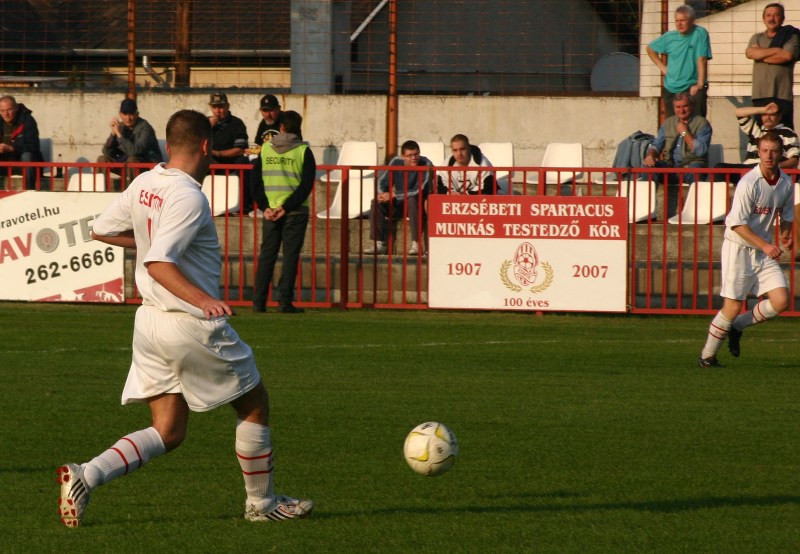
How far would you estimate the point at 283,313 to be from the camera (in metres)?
14.6

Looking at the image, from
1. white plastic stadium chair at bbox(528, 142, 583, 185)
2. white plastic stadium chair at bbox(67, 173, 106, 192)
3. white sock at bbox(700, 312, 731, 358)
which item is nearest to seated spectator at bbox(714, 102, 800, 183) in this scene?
white plastic stadium chair at bbox(528, 142, 583, 185)

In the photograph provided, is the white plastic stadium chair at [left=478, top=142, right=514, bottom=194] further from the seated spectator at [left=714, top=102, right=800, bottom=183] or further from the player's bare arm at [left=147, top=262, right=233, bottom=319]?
the player's bare arm at [left=147, top=262, right=233, bottom=319]

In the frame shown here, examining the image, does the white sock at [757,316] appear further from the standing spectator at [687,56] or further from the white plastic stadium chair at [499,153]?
the white plastic stadium chair at [499,153]

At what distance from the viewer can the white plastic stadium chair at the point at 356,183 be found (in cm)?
1617

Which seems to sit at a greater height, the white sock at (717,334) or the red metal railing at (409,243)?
the red metal railing at (409,243)

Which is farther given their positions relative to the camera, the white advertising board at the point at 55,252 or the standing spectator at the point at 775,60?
the standing spectator at the point at 775,60

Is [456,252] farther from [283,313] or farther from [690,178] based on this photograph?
[690,178]

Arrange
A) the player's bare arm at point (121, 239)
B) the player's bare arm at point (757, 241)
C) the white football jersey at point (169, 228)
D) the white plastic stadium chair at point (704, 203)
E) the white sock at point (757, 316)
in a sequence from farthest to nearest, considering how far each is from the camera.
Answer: the white plastic stadium chair at point (704, 203), the white sock at point (757, 316), the player's bare arm at point (757, 241), the player's bare arm at point (121, 239), the white football jersey at point (169, 228)

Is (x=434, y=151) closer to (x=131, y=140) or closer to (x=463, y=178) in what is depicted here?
(x=463, y=178)

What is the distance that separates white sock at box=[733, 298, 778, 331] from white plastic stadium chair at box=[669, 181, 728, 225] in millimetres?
3793

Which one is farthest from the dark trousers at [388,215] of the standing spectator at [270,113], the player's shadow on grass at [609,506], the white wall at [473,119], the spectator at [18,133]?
the player's shadow on grass at [609,506]

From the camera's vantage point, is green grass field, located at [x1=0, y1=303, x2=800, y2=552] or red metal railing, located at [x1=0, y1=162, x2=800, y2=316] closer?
green grass field, located at [x1=0, y1=303, x2=800, y2=552]

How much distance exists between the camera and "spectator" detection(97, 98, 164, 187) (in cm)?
1722

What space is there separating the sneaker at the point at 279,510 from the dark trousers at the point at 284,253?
8629 millimetres
